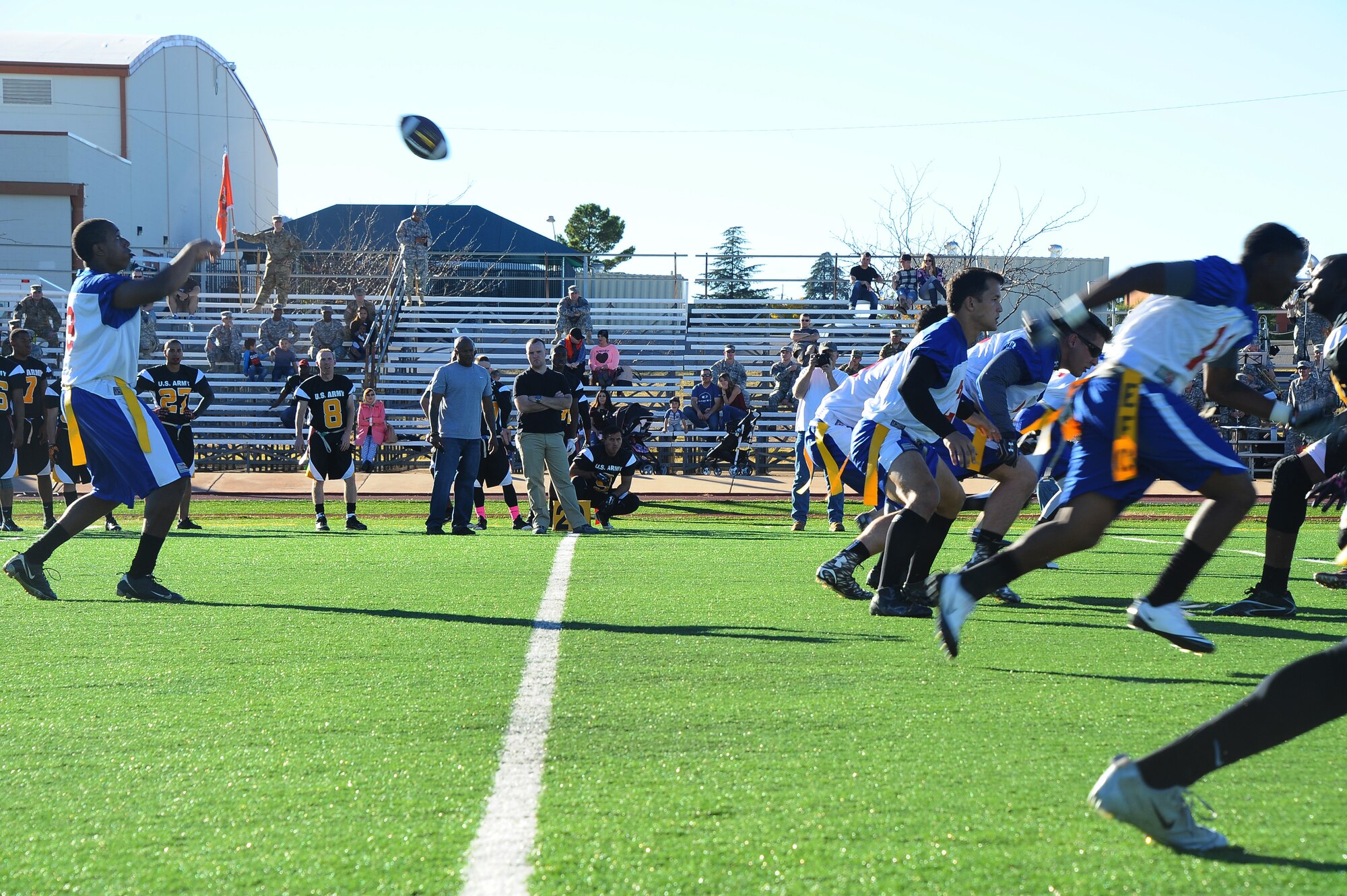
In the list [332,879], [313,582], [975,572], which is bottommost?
[313,582]

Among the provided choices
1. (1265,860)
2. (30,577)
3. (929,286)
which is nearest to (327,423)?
(30,577)

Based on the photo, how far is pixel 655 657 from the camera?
16.5ft

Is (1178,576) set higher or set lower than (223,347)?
lower

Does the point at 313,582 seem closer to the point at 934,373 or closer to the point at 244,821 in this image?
the point at 934,373

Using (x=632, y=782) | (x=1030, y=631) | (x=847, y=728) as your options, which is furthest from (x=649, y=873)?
(x=1030, y=631)

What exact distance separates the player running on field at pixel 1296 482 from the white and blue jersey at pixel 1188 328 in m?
1.40

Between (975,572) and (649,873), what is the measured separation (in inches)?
91.1

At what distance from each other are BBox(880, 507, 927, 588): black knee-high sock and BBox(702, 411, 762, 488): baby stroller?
46.6 feet

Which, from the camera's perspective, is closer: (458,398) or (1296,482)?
(1296,482)

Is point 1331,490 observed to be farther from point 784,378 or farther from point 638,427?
point 784,378

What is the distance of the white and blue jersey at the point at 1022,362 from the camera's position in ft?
24.7

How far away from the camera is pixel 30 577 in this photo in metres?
6.73

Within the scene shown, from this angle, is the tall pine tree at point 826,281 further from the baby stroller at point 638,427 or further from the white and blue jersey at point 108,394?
the white and blue jersey at point 108,394

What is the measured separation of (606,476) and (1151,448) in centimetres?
965
